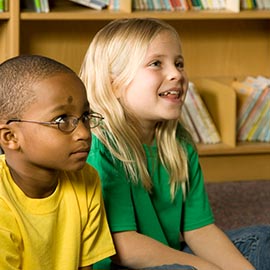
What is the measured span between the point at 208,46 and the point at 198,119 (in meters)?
0.37

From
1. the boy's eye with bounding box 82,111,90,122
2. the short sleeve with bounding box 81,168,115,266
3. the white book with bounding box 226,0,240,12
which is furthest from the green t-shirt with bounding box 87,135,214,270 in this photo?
the white book with bounding box 226,0,240,12

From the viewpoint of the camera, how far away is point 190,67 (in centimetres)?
372

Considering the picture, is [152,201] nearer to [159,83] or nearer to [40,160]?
[159,83]

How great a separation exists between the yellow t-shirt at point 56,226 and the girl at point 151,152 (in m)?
0.18

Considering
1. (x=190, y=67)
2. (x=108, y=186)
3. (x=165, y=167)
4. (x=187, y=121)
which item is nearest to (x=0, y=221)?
(x=108, y=186)

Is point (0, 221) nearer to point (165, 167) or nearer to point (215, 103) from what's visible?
point (165, 167)

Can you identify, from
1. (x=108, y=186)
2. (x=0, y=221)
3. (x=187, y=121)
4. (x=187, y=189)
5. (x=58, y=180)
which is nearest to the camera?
(x=0, y=221)

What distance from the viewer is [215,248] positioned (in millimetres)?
2115

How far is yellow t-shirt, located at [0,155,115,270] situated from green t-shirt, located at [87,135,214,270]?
0.48 feet

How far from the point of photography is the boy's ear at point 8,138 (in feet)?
5.48

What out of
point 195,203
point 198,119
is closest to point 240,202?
point 198,119

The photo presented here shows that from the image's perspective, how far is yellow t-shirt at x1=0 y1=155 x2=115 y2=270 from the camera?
165cm

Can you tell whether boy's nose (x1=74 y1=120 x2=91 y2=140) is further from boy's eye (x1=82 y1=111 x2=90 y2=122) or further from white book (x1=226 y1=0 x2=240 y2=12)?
white book (x1=226 y1=0 x2=240 y2=12)

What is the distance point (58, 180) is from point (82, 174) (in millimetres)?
63
